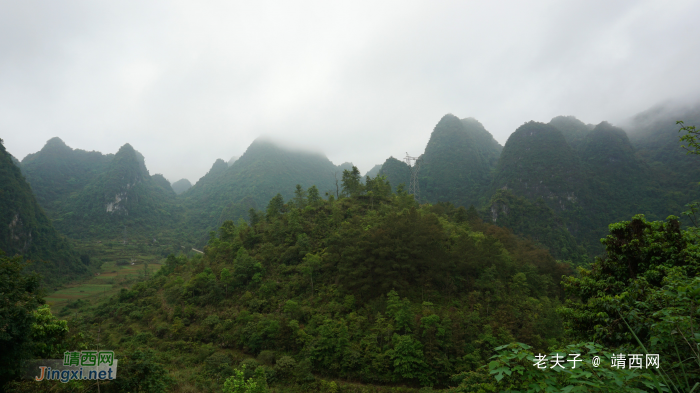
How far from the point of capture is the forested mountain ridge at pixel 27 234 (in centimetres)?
5219

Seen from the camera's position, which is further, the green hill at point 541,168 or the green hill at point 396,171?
the green hill at point 396,171

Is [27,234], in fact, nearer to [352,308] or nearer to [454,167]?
[352,308]

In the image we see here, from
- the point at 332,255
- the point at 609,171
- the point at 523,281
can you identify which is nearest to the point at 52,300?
the point at 332,255

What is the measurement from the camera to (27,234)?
55.9m

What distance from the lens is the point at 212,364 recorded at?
53.8 ft

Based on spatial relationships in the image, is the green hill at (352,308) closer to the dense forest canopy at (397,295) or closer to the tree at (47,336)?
the dense forest canopy at (397,295)

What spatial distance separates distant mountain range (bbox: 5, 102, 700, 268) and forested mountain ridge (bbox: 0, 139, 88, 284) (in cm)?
903

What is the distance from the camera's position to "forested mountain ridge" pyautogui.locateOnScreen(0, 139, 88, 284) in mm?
52188

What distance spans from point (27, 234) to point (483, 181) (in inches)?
4499

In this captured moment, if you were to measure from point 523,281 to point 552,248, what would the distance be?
30.2m

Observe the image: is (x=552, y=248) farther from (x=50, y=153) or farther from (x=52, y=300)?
(x=50, y=153)

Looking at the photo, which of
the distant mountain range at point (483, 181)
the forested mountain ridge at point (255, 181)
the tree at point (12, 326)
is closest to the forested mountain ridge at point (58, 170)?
the distant mountain range at point (483, 181)

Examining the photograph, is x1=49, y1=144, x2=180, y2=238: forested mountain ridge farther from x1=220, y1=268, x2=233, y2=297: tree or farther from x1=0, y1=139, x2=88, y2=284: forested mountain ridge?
x1=220, y1=268, x2=233, y2=297: tree

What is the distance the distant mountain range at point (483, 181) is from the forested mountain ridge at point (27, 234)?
9032 millimetres
